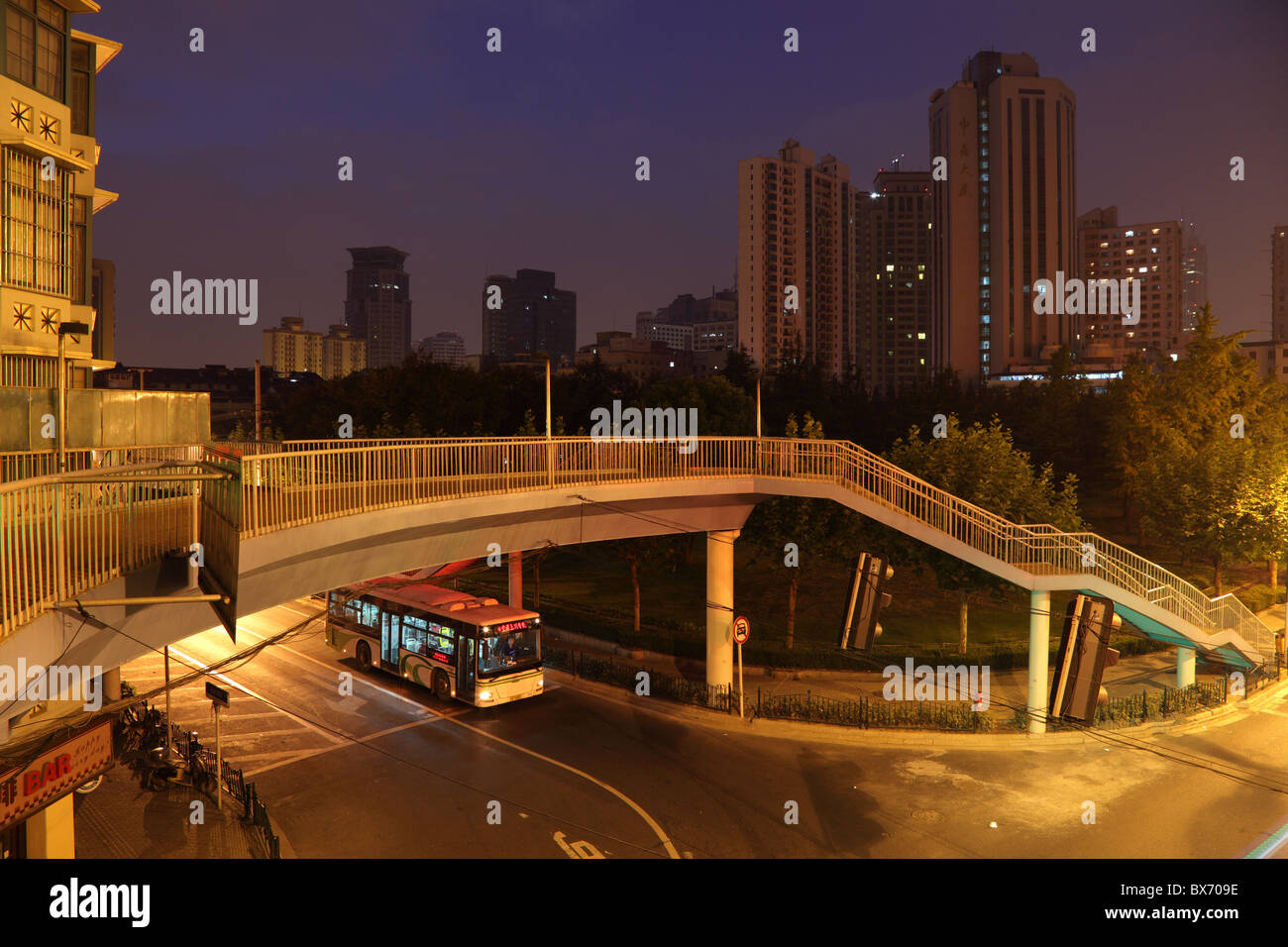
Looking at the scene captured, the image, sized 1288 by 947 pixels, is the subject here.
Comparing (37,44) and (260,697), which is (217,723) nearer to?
(260,697)

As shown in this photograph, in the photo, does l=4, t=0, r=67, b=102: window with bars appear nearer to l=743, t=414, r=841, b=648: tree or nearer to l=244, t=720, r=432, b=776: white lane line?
l=244, t=720, r=432, b=776: white lane line

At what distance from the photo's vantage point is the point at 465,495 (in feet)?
55.5

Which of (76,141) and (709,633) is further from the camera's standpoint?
(709,633)

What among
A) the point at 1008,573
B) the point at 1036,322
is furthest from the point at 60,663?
the point at 1036,322

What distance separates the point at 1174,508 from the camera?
3369cm

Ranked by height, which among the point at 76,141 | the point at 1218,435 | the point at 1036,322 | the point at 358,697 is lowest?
the point at 358,697

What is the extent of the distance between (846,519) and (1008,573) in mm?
7007

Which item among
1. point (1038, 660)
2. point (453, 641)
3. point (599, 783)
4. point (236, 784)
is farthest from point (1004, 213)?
point (236, 784)

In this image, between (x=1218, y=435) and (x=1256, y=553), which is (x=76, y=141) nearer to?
(x=1256, y=553)

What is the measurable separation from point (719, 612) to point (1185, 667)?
13776 millimetres

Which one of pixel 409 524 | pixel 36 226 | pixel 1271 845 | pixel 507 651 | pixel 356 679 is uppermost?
pixel 36 226

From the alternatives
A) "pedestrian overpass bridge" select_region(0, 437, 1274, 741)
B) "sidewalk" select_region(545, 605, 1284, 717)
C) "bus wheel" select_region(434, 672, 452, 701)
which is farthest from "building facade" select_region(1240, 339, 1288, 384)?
"bus wheel" select_region(434, 672, 452, 701)

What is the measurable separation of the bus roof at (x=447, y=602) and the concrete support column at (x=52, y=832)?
443 inches

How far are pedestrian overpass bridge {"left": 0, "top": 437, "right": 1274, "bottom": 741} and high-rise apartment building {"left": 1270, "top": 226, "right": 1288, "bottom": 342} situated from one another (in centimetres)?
19833
